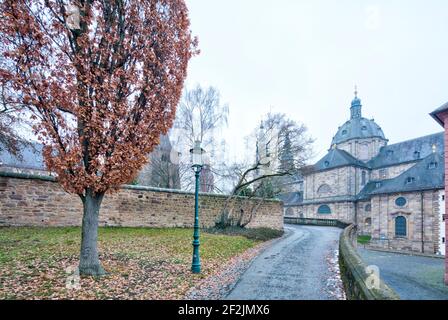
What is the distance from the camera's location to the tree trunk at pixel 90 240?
627cm

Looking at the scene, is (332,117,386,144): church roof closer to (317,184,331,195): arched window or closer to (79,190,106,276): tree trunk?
(317,184,331,195): arched window

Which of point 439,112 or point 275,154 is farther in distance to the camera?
point 275,154

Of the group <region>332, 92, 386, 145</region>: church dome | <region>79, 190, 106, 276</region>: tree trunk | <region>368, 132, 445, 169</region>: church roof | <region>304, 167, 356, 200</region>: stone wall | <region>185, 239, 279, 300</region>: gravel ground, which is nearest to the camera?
<region>185, 239, 279, 300</region>: gravel ground

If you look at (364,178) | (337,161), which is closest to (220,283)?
(337,161)

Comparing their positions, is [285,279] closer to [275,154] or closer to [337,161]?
[275,154]

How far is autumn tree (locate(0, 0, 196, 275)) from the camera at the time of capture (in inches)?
226

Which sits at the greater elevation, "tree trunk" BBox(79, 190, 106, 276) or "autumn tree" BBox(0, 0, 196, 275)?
"autumn tree" BBox(0, 0, 196, 275)

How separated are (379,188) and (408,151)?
36.2 ft

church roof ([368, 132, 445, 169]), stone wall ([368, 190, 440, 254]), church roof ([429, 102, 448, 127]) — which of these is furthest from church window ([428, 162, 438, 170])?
church roof ([429, 102, 448, 127])

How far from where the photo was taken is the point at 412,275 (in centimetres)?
2014

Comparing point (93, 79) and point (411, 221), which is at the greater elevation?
point (93, 79)

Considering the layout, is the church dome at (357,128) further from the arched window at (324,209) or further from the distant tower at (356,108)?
the arched window at (324,209)

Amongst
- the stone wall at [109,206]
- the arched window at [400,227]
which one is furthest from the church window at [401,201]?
the stone wall at [109,206]

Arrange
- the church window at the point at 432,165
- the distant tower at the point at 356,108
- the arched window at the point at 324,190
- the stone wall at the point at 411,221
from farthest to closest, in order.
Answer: the distant tower at the point at 356,108 < the arched window at the point at 324,190 < the church window at the point at 432,165 < the stone wall at the point at 411,221
